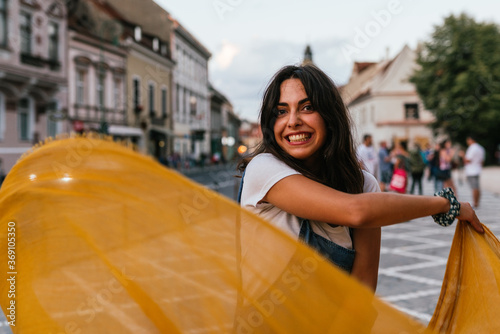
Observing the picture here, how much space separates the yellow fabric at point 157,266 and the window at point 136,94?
34.3m

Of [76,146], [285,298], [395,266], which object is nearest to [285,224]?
[285,298]

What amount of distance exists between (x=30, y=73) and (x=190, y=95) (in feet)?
97.9

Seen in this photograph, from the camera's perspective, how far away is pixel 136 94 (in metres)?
36.0

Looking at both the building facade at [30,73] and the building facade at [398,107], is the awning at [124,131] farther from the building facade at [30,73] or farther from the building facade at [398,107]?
the building facade at [398,107]

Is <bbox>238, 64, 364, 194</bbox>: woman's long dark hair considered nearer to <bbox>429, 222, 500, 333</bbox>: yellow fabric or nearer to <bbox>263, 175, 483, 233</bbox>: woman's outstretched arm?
<bbox>263, 175, 483, 233</bbox>: woman's outstretched arm

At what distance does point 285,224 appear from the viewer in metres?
1.56

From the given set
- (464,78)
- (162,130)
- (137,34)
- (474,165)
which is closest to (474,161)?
(474,165)

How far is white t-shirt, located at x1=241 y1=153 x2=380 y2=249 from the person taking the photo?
157 centimetres

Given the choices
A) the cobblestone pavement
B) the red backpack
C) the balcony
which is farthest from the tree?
the red backpack

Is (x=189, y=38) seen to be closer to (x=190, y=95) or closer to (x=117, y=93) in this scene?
Result: (x=190, y=95)

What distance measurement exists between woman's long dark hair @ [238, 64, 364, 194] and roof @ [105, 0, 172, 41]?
123 ft

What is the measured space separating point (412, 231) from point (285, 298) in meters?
8.90

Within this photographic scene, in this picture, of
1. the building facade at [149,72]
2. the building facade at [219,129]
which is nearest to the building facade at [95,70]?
the building facade at [149,72]

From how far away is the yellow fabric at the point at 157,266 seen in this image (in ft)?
4.49
